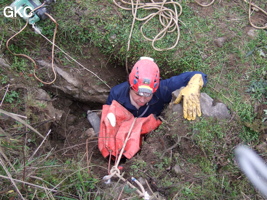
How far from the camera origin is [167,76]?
368 centimetres

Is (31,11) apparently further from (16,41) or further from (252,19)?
(252,19)

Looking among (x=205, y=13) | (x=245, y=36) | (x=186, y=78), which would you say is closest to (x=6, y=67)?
(x=186, y=78)

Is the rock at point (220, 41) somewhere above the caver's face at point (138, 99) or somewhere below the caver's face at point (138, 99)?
below

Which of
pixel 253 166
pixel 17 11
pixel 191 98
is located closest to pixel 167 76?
pixel 191 98

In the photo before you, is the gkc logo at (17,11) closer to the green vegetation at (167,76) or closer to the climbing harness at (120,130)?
the green vegetation at (167,76)

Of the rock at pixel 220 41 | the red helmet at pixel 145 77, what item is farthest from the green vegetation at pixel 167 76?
the red helmet at pixel 145 77

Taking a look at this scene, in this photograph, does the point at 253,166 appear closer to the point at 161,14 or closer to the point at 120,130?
the point at 120,130

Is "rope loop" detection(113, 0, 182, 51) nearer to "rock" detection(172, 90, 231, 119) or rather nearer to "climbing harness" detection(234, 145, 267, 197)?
"rock" detection(172, 90, 231, 119)

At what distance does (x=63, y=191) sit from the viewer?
2.03 m

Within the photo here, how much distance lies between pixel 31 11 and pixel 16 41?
435 mm

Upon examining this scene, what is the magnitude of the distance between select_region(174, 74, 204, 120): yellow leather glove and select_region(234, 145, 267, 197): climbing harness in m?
0.56

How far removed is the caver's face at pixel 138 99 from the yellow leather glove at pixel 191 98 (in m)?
0.43

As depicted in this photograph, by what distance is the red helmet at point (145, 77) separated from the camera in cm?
291

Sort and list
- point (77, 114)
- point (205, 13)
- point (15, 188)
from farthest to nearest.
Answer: point (77, 114) < point (205, 13) < point (15, 188)
